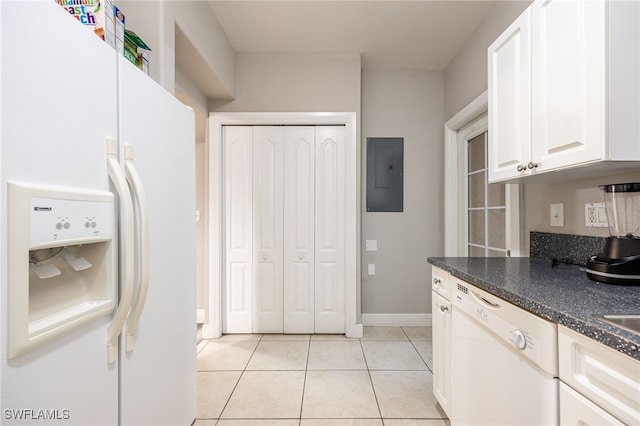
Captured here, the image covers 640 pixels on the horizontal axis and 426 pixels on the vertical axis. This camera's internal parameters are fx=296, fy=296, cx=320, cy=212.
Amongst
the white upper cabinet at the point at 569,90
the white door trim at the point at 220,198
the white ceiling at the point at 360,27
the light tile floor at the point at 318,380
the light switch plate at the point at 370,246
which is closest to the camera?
the white upper cabinet at the point at 569,90

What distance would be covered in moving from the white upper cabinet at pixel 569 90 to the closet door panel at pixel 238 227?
7.09ft

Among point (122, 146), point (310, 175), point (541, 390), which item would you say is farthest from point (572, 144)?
point (310, 175)

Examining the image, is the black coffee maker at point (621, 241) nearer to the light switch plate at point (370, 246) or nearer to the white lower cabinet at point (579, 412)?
the white lower cabinet at point (579, 412)

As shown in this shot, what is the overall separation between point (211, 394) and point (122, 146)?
5.74 ft

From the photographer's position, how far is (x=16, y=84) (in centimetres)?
62

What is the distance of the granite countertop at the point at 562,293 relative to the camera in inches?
26.6

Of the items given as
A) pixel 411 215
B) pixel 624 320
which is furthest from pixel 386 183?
pixel 624 320

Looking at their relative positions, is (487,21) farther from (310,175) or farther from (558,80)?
(310,175)

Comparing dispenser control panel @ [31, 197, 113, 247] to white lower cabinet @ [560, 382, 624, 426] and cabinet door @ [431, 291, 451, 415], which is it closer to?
white lower cabinet @ [560, 382, 624, 426]

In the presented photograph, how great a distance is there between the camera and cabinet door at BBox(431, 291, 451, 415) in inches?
60.9

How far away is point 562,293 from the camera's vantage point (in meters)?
→ 0.98

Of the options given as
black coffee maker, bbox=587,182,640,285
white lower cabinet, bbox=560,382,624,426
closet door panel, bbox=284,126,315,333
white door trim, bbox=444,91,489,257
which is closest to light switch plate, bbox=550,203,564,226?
black coffee maker, bbox=587,182,640,285

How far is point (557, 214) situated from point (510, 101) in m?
0.69

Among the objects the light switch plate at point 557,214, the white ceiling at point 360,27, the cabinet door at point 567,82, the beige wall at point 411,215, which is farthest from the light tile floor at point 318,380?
the white ceiling at point 360,27
